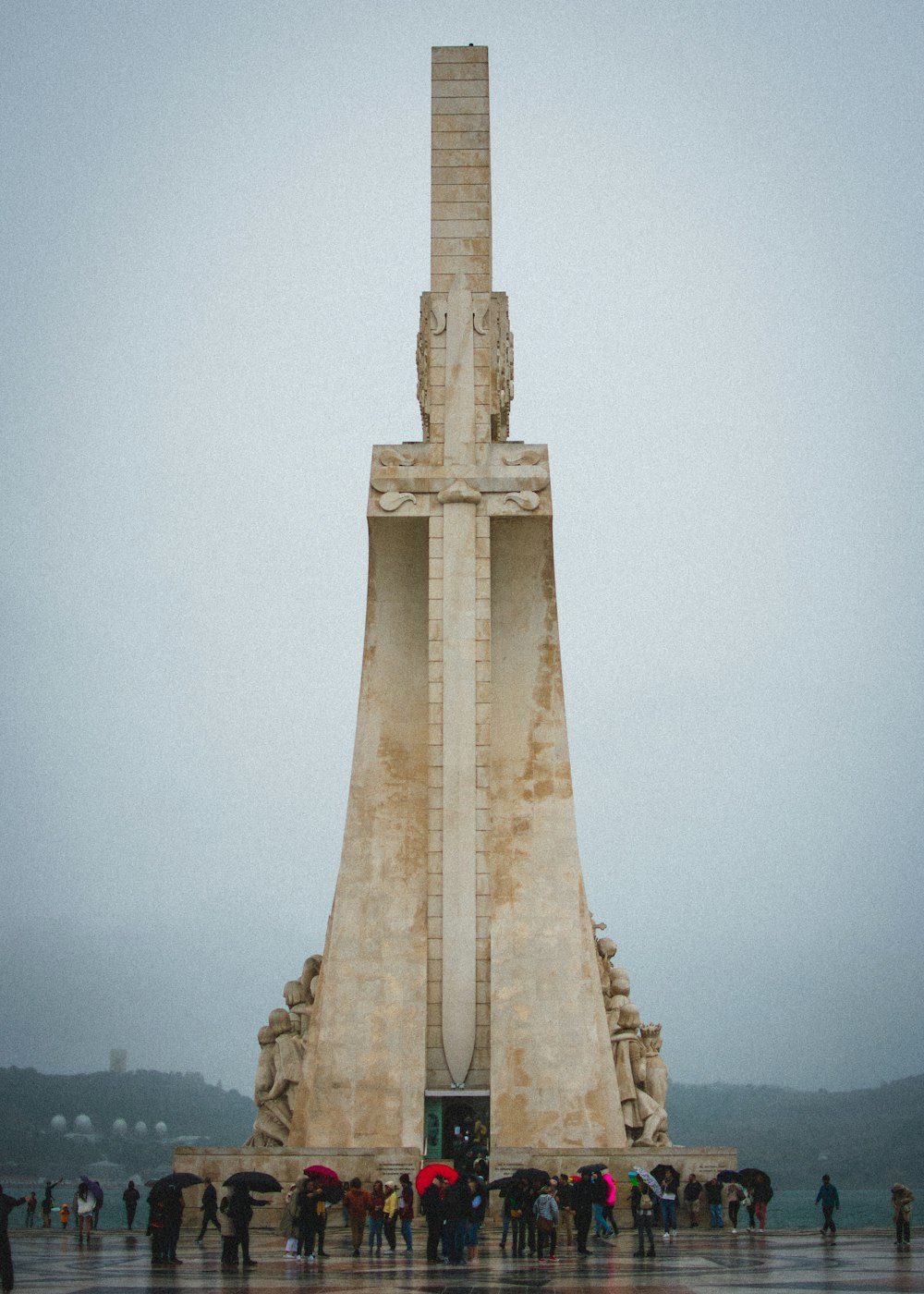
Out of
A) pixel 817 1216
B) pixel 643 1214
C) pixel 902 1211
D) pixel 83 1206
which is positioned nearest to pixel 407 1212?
pixel 643 1214

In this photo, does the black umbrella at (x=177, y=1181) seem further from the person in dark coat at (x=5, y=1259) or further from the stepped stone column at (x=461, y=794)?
the stepped stone column at (x=461, y=794)

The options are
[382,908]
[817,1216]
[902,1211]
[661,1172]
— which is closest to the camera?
[902,1211]

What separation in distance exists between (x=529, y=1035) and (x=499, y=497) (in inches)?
270

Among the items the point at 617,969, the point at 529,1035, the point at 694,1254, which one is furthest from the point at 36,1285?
the point at 617,969

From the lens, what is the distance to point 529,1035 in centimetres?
1819

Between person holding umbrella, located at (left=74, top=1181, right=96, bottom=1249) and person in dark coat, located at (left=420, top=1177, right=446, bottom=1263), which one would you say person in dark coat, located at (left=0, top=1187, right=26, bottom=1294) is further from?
person holding umbrella, located at (left=74, top=1181, right=96, bottom=1249)

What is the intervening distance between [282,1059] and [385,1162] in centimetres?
316

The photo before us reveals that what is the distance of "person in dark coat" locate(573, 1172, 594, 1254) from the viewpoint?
43.6 feet

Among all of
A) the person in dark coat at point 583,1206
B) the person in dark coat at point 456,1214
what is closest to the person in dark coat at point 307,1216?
the person in dark coat at point 456,1214

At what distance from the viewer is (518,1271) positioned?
10.7 metres

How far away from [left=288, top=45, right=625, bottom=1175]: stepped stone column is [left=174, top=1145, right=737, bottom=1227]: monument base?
14.1 inches

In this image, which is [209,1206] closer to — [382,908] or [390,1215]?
[390,1215]

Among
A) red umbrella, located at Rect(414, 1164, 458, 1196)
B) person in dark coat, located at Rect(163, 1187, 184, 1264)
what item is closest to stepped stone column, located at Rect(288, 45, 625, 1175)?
red umbrella, located at Rect(414, 1164, 458, 1196)

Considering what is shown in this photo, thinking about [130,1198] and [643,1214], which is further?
[130,1198]
